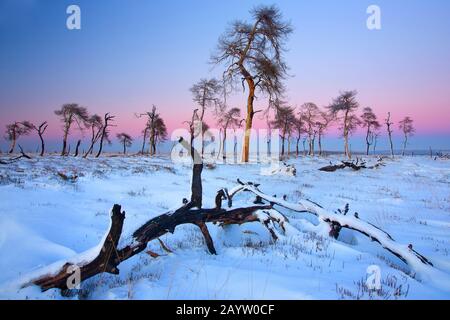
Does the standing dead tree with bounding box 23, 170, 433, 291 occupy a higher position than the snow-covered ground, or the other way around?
the standing dead tree with bounding box 23, 170, 433, 291

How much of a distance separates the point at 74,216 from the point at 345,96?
143ft

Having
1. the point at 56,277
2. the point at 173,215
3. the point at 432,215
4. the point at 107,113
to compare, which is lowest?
the point at 432,215

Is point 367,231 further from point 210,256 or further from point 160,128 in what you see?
point 160,128

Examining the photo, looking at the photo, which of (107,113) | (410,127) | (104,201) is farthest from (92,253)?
(410,127)

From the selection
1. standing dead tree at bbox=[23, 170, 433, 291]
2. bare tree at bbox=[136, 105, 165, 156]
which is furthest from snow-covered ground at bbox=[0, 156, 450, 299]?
bare tree at bbox=[136, 105, 165, 156]

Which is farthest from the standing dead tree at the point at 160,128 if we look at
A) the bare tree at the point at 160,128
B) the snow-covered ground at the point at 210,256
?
the snow-covered ground at the point at 210,256

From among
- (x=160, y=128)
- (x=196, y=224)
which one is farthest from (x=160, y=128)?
(x=196, y=224)

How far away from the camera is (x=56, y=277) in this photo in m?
3.07

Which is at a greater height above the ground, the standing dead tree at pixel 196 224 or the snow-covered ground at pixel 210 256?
the standing dead tree at pixel 196 224

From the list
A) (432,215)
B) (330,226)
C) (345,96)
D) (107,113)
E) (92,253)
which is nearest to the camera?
(92,253)

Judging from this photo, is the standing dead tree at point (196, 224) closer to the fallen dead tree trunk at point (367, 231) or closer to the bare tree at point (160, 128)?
the fallen dead tree trunk at point (367, 231)

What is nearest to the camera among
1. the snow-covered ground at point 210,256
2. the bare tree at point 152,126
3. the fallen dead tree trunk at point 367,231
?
the snow-covered ground at point 210,256

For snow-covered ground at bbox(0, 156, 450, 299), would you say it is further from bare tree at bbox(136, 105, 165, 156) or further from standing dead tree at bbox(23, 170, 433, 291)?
bare tree at bbox(136, 105, 165, 156)
